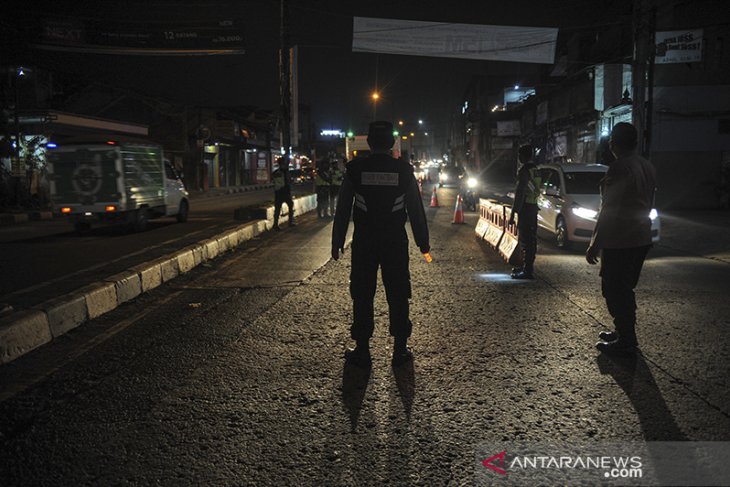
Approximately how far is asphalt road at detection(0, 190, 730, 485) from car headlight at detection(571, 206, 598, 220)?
3.75 m

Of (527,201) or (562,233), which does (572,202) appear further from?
(527,201)

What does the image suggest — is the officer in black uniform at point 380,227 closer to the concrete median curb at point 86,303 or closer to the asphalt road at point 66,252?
the concrete median curb at point 86,303

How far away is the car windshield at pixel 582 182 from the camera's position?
11.5 m

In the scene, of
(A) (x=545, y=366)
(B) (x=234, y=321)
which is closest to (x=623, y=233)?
(A) (x=545, y=366)

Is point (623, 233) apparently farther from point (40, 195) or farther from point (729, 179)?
point (40, 195)

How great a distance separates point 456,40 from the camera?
1758cm

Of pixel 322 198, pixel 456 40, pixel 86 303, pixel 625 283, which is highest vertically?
pixel 456 40

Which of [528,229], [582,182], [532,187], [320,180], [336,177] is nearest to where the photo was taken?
[532,187]

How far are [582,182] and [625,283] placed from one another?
302 inches

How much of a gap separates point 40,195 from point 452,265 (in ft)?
67.8

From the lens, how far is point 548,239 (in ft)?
43.6

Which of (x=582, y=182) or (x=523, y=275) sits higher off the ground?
(x=582, y=182)

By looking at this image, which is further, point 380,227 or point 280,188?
point 280,188

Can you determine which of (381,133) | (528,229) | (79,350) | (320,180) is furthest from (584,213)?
(320,180)
